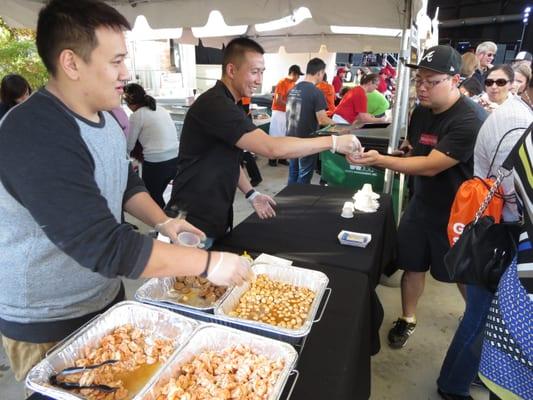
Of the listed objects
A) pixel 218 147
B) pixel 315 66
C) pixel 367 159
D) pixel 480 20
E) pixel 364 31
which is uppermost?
pixel 480 20

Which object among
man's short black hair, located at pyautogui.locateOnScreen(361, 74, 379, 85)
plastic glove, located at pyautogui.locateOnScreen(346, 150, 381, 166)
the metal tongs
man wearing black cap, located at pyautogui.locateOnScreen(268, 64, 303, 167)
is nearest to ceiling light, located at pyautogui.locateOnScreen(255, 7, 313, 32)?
man wearing black cap, located at pyautogui.locateOnScreen(268, 64, 303, 167)

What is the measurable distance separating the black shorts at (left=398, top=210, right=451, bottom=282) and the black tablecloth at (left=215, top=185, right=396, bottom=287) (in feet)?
0.26

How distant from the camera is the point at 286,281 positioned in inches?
52.7

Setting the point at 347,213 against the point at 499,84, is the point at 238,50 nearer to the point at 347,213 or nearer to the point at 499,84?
the point at 347,213

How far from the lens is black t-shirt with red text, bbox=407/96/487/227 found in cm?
186

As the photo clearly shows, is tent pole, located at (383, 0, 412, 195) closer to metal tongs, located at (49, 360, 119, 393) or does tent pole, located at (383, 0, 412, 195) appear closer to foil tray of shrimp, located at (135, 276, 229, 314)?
foil tray of shrimp, located at (135, 276, 229, 314)

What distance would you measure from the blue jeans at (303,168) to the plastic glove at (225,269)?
12.7ft

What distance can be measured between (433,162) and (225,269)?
148 centimetres

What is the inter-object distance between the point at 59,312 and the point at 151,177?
272cm

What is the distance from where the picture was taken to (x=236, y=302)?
1.19m

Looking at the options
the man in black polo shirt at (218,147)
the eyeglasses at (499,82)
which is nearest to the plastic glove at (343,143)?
the man in black polo shirt at (218,147)

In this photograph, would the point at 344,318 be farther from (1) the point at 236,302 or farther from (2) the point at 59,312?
(2) the point at 59,312

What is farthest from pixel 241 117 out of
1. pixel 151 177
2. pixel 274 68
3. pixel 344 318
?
pixel 274 68

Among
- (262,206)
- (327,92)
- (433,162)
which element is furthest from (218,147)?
(327,92)
